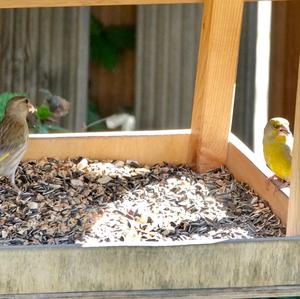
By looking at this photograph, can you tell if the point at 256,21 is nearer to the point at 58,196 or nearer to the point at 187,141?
the point at 187,141

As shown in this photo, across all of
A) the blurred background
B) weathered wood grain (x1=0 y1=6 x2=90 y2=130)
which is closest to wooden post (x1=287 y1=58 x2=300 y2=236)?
the blurred background

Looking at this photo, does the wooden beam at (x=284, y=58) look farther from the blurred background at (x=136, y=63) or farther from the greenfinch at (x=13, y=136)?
the greenfinch at (x=13, y=136)

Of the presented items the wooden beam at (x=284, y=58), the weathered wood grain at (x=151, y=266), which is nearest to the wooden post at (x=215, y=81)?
the weathered wood grain at (x=151, y=266)

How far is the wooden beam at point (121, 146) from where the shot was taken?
4.96m

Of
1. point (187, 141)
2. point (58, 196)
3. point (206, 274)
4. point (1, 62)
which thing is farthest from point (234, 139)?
point (1, 62)

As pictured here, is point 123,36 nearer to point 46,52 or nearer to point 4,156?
point 46,52

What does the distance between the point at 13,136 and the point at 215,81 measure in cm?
89

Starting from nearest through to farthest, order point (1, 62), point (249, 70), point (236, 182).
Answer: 1. point (236, 182)
2. point (1, 62)
3. point (249, 70)

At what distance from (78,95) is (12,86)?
40 centimetres

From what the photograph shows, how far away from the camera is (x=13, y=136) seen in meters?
4.86

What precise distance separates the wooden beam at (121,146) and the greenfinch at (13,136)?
10 centimetres

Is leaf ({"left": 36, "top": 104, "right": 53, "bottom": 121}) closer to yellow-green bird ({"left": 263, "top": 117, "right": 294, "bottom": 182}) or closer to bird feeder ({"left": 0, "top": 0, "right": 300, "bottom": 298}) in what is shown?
yellow-green bird ({"left": 263, "top": 117, "right": 294, "bottom": 182})

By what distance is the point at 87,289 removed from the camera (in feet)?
11.1

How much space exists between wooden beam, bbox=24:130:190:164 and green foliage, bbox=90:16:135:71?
2129 millimetres
